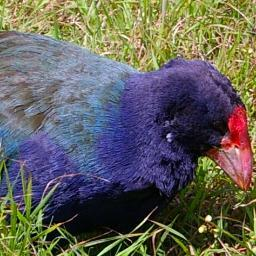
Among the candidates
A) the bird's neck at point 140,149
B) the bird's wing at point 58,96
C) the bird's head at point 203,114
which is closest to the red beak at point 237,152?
the bird's head at point 203,114

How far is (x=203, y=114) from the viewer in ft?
11.0

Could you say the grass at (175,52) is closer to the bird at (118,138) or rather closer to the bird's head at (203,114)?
the bird at (118,138)

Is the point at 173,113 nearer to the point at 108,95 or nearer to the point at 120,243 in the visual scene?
the point at 108,95

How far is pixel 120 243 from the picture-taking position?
140 inches

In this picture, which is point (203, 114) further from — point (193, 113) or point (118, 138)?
point (118, 138)

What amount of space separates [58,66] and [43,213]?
0.55m

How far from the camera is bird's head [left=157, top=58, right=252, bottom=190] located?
3346mm

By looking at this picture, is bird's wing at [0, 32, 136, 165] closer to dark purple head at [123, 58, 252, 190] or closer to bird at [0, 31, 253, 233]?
bird at [0, 31, 253, 233]

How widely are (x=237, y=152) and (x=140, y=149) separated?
0.34 m

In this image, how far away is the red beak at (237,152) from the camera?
338cm

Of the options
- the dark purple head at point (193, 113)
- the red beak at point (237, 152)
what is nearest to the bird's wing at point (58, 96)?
the dark purple head at point (193, 113)

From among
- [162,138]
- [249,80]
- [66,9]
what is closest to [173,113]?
[162,138]

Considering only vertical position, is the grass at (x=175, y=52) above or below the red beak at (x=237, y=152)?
below

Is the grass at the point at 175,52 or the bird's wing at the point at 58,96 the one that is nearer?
the bird's wing at the point at 58,96
